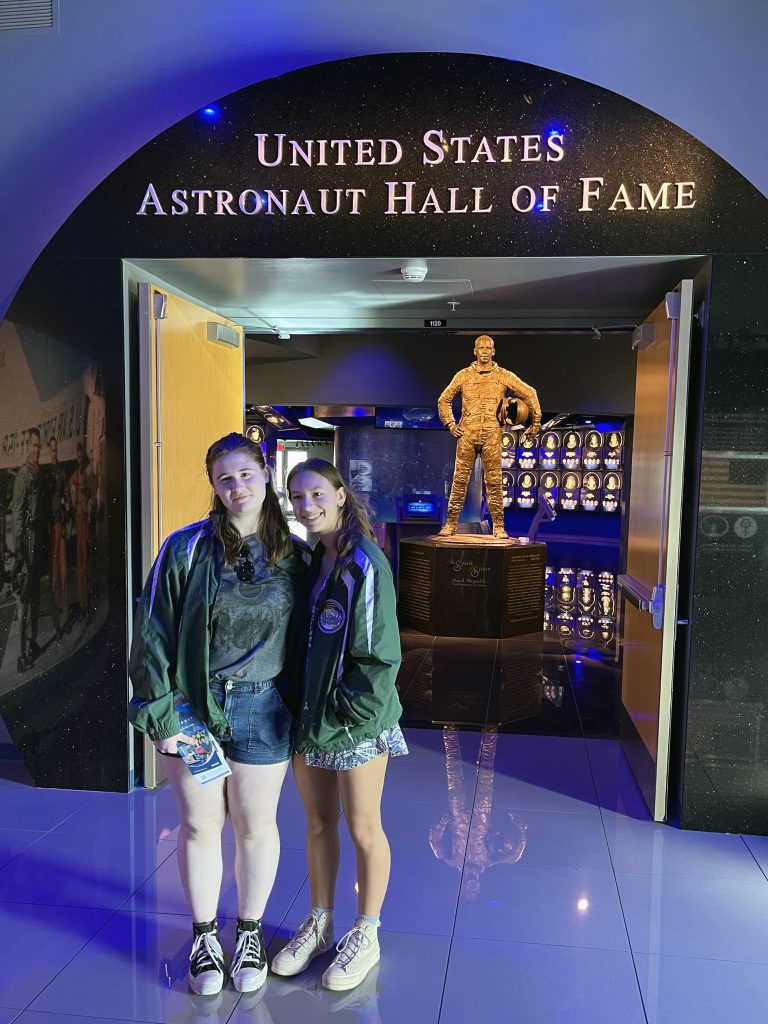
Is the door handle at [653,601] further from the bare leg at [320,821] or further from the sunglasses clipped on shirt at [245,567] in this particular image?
the sunglasses clipped on shirt at [245,567]

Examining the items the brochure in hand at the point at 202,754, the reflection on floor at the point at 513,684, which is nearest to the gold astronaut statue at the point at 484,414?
the reflection on floor at the point at 513,684

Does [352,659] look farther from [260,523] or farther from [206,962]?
[206,962]

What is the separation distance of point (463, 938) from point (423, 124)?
9.93 feet

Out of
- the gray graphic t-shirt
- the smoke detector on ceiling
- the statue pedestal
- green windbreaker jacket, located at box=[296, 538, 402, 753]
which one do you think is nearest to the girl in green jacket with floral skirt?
green windbreaker jacket, located at box=[296, 538, 402, 753]

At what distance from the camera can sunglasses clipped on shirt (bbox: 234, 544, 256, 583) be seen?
2.23 meters

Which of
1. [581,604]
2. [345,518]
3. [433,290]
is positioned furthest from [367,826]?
[581,604]

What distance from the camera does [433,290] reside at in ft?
13.4

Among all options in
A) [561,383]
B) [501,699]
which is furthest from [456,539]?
[561,383]

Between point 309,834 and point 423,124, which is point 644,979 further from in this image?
point 423,124

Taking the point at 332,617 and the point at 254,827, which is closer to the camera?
the point at 332,617

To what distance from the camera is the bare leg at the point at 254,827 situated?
7.39ft

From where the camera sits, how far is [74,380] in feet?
12.0

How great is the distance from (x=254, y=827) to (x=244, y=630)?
0.55 m

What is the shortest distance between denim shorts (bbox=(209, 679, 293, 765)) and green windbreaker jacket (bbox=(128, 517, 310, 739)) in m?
0.04
